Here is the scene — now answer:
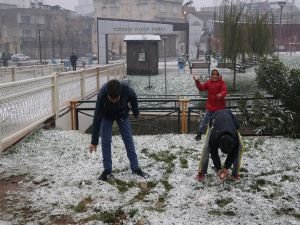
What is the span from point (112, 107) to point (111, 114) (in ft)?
0.57

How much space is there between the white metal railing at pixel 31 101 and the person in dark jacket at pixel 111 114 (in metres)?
2.13

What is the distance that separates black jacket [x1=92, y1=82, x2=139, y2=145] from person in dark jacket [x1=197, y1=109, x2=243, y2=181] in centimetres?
113

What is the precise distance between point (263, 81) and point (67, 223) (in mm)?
6561

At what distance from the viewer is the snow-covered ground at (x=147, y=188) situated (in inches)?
172

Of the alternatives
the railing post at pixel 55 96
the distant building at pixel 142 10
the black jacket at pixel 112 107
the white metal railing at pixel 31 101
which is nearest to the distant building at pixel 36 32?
the distant building at pixel 142 10

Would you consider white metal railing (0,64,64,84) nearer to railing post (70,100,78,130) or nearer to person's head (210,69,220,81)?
railing post (70,100,78,130)

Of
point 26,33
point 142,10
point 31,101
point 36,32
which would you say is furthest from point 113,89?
point 142,10

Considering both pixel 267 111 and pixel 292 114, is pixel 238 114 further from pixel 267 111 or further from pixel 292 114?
pixel 292 114

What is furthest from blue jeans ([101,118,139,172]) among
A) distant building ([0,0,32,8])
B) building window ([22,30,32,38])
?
distant building ([0,0,32,8])

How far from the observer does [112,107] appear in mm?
5293

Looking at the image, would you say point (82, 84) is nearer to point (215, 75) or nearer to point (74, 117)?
point (74, 117)

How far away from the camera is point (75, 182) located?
5438 millimetres

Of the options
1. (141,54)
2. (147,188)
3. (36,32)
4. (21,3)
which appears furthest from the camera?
(21,3)

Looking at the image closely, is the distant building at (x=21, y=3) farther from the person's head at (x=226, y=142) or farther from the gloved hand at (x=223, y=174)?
the person's head at (x=226, y=142)
